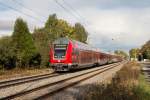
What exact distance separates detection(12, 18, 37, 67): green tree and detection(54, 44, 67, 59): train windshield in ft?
27.7

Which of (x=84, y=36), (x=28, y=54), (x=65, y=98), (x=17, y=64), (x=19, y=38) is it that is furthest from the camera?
(x=84, y=36)

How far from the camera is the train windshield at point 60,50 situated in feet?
117

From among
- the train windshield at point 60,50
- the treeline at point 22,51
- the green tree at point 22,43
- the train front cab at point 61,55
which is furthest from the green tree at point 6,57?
the train windshield at point 60,50

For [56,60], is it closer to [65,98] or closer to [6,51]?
[6,51]

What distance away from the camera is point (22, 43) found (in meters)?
53.4

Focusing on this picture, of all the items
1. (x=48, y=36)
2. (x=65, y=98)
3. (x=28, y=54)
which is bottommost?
(x=65, y=98)

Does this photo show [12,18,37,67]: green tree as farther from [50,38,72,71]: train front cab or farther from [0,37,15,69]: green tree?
[50,38,72,71]: train front cab

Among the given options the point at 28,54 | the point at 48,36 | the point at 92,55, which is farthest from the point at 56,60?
the point at 48,36

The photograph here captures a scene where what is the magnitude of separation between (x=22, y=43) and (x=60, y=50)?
61.3ft

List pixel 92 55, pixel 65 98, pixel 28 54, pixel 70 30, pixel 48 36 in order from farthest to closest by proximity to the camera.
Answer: pixel 70 30, pixel 48 36, pixel 92 55, pixel 28 54, pixel 65 98

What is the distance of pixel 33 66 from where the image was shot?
157 ft

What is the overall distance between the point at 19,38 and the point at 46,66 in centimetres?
868

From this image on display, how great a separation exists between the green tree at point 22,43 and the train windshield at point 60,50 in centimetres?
844

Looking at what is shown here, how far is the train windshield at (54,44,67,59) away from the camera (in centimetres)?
3569
